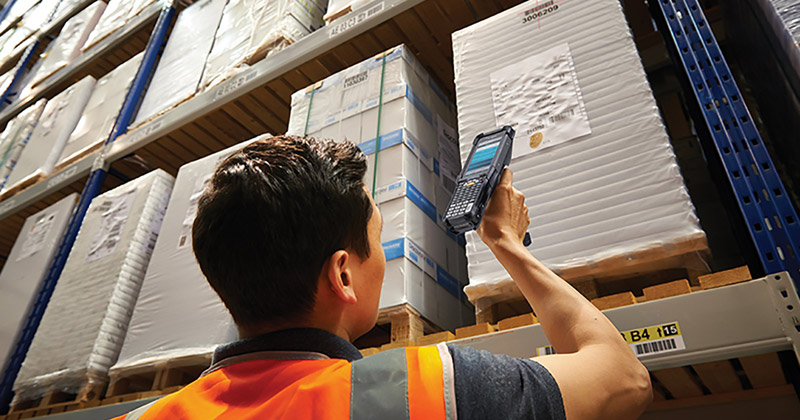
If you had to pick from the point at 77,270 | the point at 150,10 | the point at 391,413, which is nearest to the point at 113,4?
the point at 150,10

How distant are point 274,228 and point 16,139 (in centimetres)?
485

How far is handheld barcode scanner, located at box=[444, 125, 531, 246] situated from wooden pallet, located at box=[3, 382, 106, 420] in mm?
1909

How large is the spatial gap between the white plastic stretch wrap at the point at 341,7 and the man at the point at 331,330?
193cm

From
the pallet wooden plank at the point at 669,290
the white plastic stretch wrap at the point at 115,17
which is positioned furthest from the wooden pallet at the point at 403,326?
the white plastic stretch wrap at the point at 115,17

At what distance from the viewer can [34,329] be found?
2898 mm

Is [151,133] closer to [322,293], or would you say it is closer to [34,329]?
[34,329]

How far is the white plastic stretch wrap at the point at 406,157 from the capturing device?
5.70ft

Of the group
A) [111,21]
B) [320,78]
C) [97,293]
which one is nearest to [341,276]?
[97,293]

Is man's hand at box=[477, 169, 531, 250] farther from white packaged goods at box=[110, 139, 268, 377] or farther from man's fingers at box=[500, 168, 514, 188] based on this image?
white packaged goods at box=[110, 139, 268, 377]

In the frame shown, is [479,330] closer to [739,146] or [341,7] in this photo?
[739,146]

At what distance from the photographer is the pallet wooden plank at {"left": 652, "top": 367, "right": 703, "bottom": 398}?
142cm

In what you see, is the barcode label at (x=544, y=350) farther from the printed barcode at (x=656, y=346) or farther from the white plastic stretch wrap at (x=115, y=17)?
the white plastic stretch wrap at (x=115, y=17)

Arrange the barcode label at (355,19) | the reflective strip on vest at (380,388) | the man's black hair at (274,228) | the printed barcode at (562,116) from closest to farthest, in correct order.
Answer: the reflective strip on vest at (380,388) → the man's black hair at (274,228) → the printed barcode at (562,116) → the barcode label at (355,19)

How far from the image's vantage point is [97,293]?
2523mm
